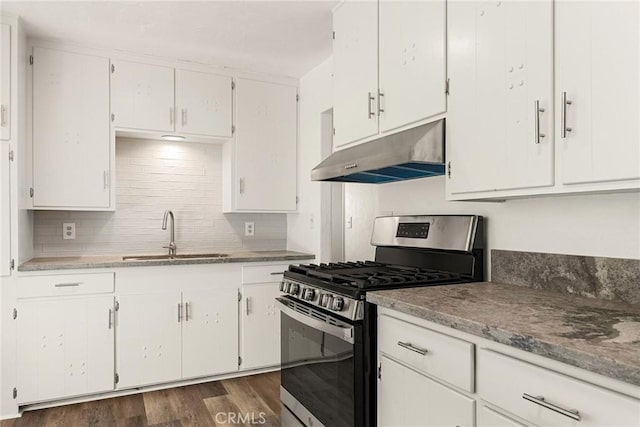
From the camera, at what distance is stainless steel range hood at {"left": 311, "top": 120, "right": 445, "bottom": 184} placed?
73.8 inches

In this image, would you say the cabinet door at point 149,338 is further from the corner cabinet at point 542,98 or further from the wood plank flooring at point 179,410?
the corner cabinet at point 542,98

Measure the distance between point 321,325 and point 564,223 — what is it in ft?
3.57

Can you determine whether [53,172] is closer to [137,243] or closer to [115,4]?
[137,243]

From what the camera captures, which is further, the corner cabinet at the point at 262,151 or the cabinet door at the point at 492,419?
the corner cabinet at the point at 262,151

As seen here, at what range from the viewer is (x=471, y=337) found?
4.29 feet

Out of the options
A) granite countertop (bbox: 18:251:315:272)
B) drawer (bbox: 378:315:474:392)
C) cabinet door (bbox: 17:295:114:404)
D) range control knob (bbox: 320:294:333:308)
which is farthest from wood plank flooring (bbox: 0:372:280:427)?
drawer (bbox: 378:315:474:392)

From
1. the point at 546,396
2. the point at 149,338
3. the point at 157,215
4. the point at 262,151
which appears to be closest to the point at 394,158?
the point at 546,396

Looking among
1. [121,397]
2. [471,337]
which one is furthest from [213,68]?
[471,337]

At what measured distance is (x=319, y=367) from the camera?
2.08 m

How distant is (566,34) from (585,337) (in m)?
0.92

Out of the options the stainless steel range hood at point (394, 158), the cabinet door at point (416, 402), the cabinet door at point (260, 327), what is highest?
the stainless steel range hood at point (394, 158)

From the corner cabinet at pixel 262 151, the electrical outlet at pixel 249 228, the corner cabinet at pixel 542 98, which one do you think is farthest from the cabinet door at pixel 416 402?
the electrical outlet at pixel 249 228

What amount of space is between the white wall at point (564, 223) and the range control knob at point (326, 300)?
0.78m

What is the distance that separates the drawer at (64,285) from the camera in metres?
2.73
